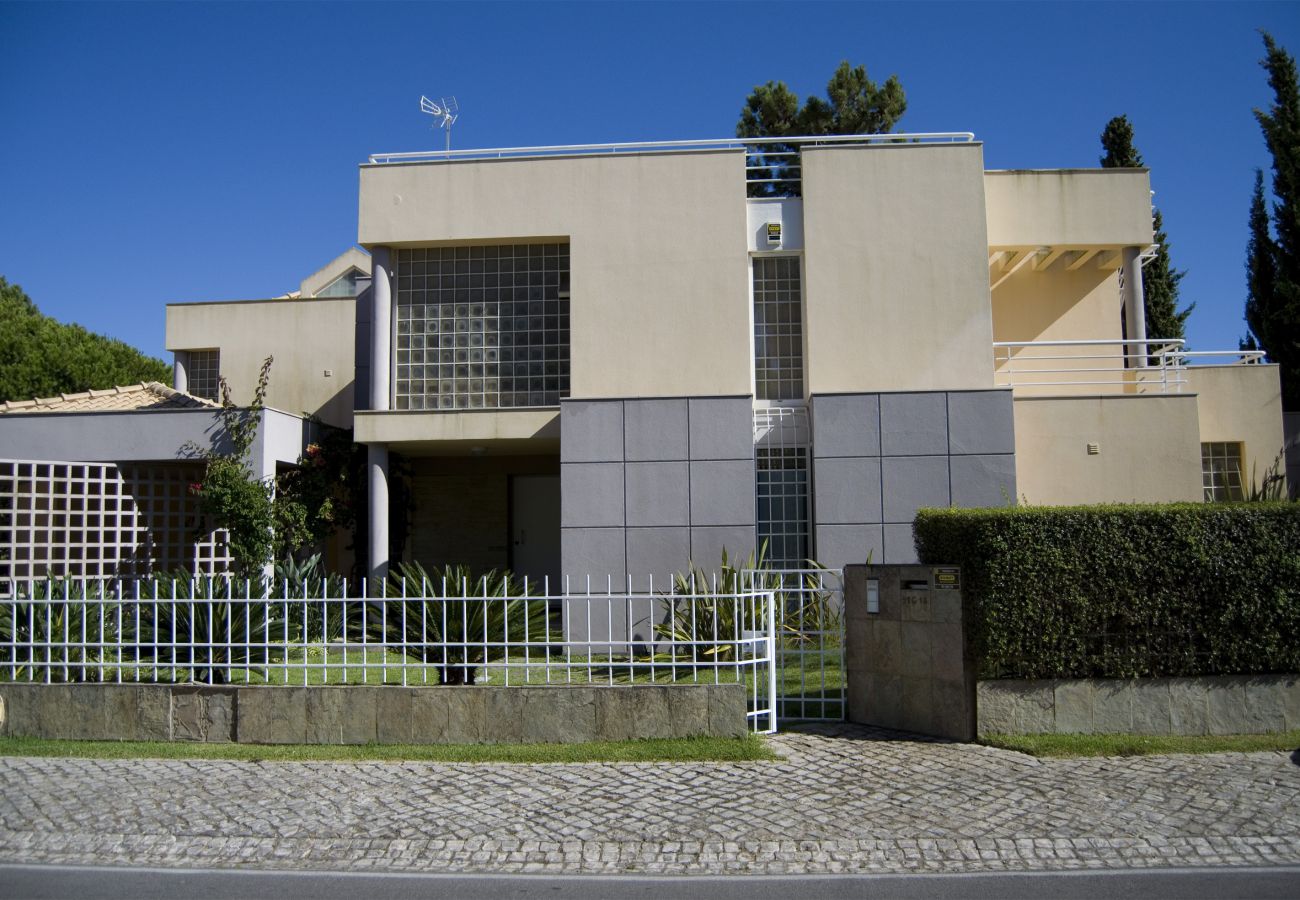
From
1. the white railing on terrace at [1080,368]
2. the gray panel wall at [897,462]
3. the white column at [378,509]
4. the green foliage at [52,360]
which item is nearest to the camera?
the gray panel wall at [897,462]

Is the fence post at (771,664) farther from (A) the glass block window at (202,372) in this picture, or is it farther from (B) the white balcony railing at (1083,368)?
(A) the glass block window at (202,372)

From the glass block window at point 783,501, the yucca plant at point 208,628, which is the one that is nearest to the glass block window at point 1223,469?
the glass block window at point 783,501

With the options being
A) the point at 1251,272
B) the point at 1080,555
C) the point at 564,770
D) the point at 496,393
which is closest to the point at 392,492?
the point at 496,393

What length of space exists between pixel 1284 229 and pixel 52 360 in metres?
31.8

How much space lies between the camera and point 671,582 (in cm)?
1349

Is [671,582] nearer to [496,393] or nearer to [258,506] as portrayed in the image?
[496,393]

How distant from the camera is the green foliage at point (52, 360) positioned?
27781 mm

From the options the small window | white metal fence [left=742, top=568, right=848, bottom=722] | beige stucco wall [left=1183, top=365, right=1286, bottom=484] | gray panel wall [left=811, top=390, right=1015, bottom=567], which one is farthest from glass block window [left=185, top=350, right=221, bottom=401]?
beige stucco wall [left=1183, top=365, right=1286, bottom=484]

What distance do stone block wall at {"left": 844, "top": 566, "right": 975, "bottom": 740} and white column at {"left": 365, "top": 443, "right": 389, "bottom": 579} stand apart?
26.4ft

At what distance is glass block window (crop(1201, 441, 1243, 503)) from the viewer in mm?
15914

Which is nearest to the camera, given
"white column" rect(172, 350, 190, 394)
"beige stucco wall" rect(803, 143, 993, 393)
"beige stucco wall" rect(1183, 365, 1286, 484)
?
"beige stucco wall" rect(803, 143, 993, 393)

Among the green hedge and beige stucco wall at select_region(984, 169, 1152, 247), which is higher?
beige stucco wall at select_region(984, 169, 1152, 247)

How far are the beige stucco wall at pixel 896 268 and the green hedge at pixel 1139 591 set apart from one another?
6.19 metres

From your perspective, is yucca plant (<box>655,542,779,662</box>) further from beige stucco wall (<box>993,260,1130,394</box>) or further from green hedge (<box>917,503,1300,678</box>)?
beige stucco wall (<box>993,260,1130,394</box>)
